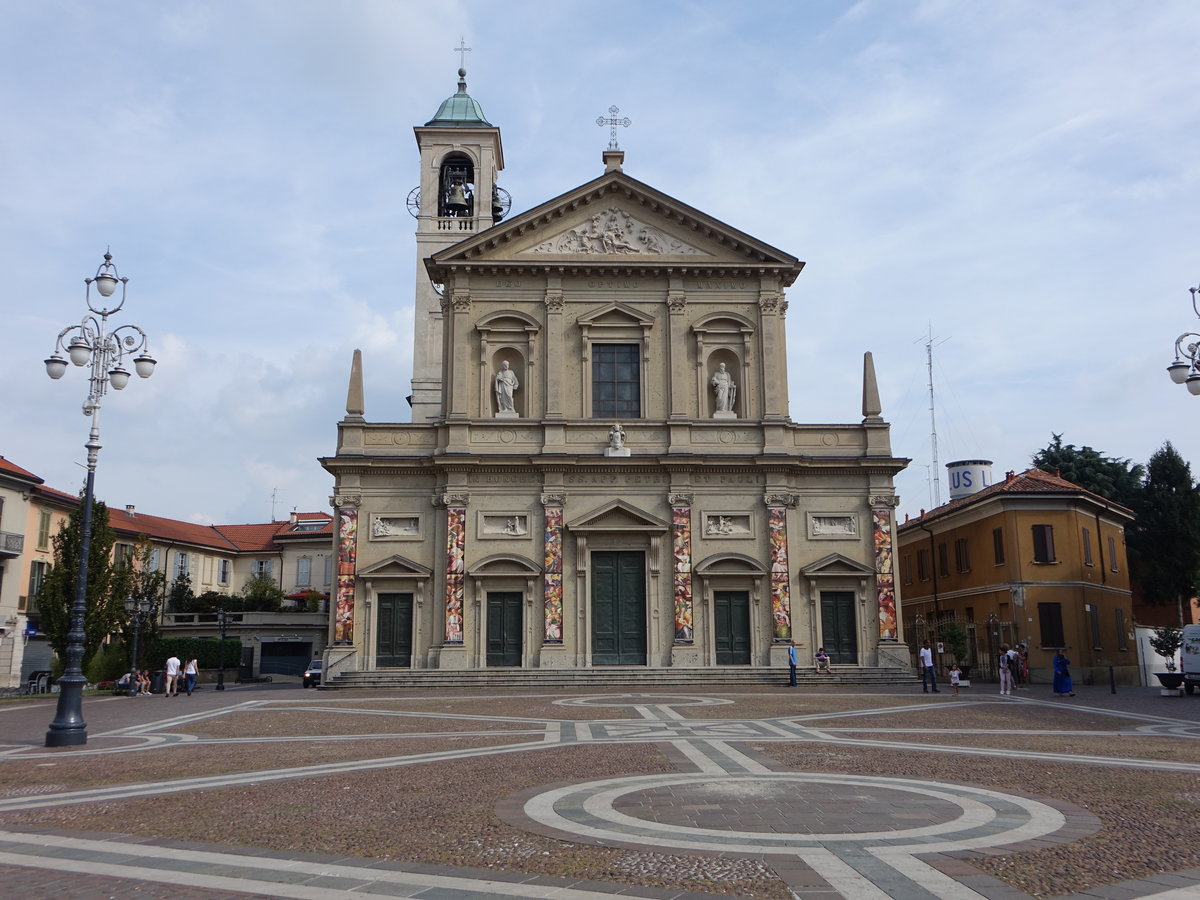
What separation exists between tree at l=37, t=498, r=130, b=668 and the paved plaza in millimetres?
22227

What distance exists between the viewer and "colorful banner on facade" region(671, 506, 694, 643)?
113 ft

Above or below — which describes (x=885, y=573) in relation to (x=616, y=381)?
below

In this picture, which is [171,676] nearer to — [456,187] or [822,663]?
[822,663]

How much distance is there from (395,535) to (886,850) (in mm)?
29573

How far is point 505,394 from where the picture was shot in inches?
1452

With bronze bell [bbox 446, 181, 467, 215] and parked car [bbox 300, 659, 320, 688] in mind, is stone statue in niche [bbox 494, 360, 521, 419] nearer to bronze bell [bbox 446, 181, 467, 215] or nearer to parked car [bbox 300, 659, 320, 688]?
parked car [bbox 300, 659, 320, 688]

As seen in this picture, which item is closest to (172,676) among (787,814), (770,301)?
(770,301)

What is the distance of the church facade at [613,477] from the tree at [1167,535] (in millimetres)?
20937

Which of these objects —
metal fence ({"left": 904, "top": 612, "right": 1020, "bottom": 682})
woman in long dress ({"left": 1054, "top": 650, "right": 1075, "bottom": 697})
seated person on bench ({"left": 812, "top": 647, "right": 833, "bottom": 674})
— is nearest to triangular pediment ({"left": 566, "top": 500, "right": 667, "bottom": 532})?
seated person on bench ({"left": 812, "top": 647, "right": 833, "bottom": 674})

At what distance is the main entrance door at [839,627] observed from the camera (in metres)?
35.2

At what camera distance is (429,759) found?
14062 mm

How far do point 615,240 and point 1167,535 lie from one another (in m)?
31.6

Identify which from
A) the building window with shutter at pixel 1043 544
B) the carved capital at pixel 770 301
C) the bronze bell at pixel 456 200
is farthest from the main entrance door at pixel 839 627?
the bronze bell at pixel 456 200

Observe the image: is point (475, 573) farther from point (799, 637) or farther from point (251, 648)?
point (251, 648)
